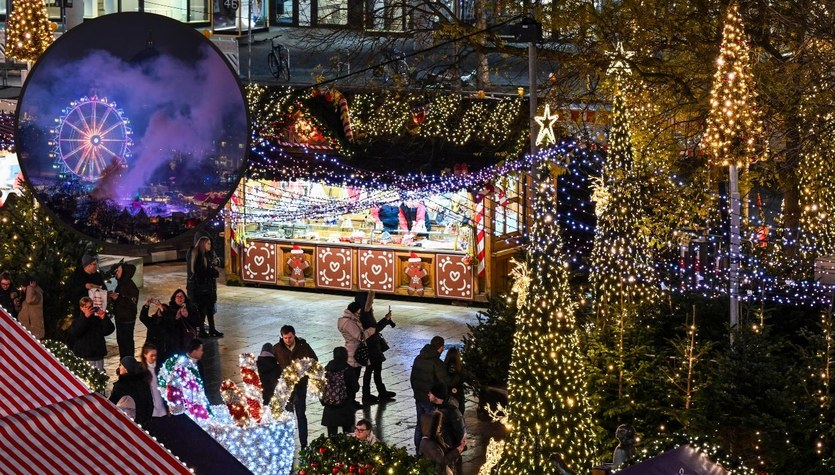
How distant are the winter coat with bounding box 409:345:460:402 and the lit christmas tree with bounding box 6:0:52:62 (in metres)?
6.88

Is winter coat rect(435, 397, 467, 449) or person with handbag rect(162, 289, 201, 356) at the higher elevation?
person with handbag rect(162, 289, 201, 356)

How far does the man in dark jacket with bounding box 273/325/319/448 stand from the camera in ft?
49.6

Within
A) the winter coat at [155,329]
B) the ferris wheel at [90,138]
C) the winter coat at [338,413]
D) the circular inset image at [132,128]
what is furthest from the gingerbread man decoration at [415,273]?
the ferris wheel at [90,138]

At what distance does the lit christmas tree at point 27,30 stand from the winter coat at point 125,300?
3.18m

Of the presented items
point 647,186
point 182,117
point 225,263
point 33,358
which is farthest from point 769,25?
point 33,358

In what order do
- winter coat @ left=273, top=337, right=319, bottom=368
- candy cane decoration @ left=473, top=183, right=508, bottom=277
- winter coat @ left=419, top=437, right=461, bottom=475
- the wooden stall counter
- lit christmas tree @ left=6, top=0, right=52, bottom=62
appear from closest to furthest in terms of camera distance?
winter coat @ left=419, top=437, right=461, bottom=475
winter coat @ left=273, top=337, right=319, bottom=368
lit christmas tree @ left=6, top=0, right=52, bottom=62
candy cane decoration @ left=473, top=183, right=508, bottom=277
the wooden stall counter

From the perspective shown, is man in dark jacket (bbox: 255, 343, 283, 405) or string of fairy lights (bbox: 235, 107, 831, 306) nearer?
man in dark jacket (bbox: 255, 343, 283, 405)

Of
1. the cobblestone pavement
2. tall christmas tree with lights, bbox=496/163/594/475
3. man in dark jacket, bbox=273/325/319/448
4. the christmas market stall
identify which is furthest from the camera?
the christmas market stall

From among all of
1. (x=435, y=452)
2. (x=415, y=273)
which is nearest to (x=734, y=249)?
(x=435, y=452)

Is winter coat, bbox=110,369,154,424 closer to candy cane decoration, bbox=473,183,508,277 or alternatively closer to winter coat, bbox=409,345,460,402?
winter coat, bbox=409,345,460,402

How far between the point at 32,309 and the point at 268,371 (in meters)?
4.76

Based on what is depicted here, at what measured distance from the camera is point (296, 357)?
15.3m

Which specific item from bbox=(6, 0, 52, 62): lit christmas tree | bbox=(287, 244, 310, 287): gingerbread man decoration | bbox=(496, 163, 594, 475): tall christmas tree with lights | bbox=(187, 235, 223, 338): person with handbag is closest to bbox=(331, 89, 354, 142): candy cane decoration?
bbox=(287, 244, 310, 287): gingerbread man decoration

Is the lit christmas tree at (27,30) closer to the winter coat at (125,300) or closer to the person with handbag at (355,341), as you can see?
the winter coat at (125,300)
